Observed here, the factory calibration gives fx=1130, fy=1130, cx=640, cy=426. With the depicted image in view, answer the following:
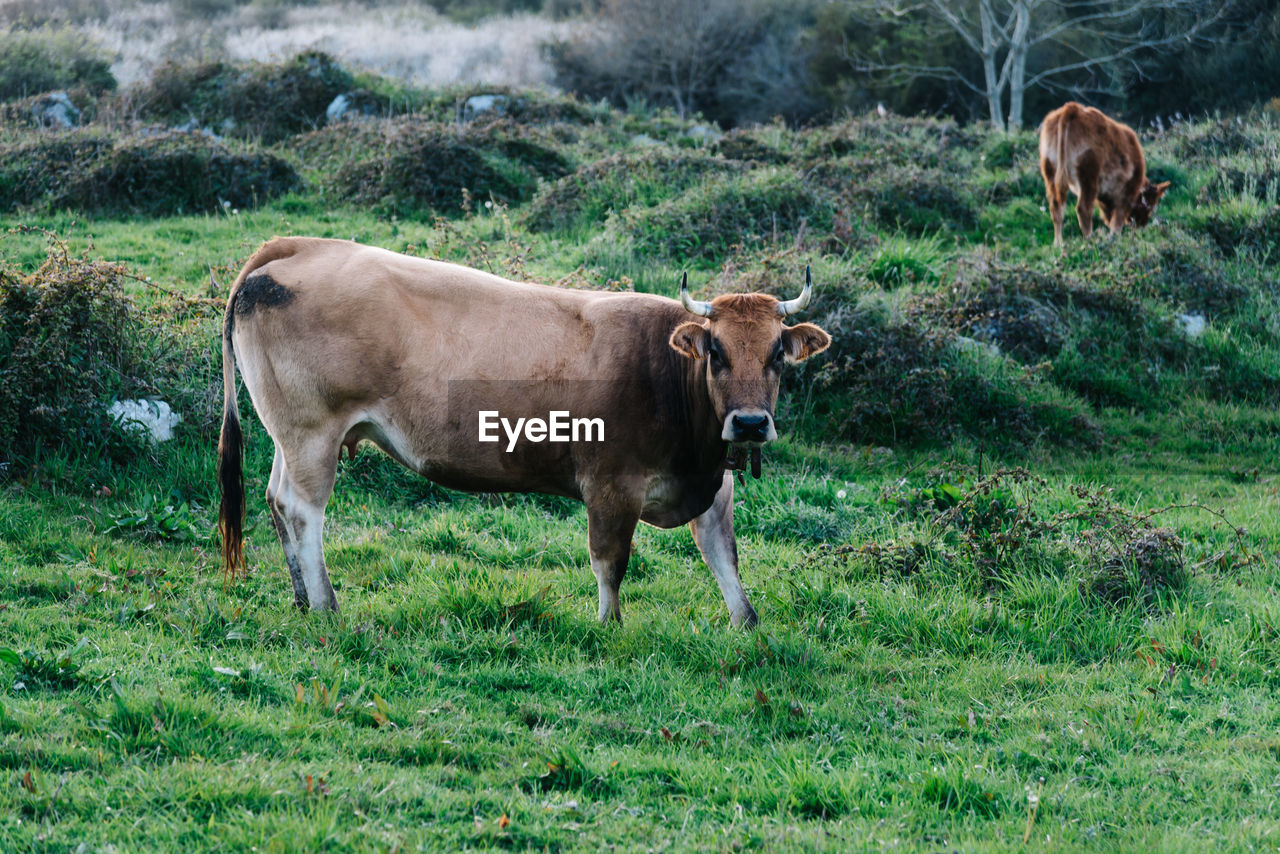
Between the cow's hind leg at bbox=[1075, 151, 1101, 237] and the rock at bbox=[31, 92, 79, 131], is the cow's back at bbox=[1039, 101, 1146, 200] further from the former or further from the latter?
the rock at bbox=[31, 92, 79, 131]

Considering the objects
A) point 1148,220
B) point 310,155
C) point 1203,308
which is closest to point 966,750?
point 1203,308

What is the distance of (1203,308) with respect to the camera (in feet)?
37.9

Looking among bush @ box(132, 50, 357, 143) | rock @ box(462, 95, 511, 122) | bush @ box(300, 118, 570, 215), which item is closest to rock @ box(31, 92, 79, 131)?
bush @ box(132, 50, 357, 143)

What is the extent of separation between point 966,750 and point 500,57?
31.2 meters

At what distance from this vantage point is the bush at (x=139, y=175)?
1320cm

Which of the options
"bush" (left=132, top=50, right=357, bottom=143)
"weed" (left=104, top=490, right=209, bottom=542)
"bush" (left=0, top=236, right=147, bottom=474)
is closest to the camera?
"weed" (left=104, top=490, right=209, bottom=542)

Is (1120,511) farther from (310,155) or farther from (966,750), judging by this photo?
(310,155)

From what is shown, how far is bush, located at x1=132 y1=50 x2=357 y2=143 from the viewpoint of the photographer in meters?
18.3

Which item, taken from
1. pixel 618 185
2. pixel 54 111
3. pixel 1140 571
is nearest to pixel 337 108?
pixel 54 111

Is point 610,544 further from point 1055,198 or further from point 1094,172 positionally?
point 1094,172

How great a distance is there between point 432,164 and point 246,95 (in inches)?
246

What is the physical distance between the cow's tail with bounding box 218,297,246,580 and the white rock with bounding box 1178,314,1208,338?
8.98 meters

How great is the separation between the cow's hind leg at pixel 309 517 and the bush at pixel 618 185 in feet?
24.2

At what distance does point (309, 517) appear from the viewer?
19.3 ft
